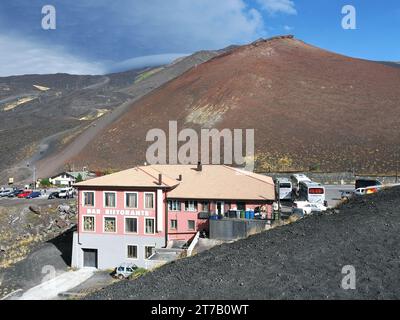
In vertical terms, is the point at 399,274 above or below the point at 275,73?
below

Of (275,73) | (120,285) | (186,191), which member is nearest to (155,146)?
(275,73)

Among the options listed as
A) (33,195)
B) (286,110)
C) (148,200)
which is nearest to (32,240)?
(148,200)

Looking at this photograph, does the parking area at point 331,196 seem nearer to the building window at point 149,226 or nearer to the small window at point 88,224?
the building window at point 149,226

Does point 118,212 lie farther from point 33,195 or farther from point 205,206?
point 33,195

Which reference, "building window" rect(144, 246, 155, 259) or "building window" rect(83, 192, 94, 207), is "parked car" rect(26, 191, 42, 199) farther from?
"building window" rect(144, 246, 155, 259)

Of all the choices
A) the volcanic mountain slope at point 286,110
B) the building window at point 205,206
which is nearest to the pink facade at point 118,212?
the building window at point 205,206
